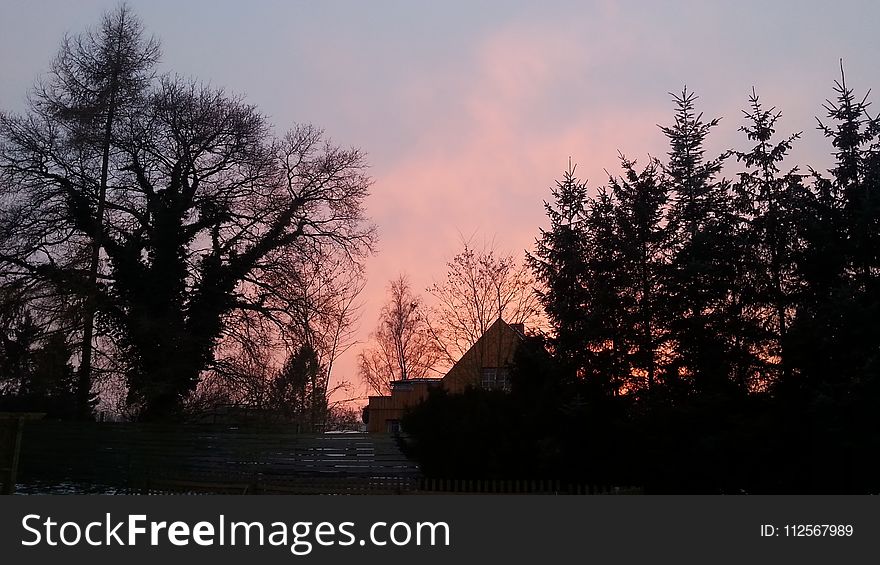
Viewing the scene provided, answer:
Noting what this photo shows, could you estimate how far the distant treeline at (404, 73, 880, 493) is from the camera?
54.0ft

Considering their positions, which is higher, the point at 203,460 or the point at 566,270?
the point at 566,270

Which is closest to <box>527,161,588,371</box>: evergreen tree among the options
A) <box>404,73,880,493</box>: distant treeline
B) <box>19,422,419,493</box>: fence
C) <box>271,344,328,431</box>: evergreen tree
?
<box>404,73,880,493</box>: distant treeline

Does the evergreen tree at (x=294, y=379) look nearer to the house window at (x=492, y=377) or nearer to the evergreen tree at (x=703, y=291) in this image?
the house window at (x=492, y=377)

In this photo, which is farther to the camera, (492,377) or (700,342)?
(492,377)

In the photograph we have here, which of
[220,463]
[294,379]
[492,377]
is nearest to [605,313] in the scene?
[220,463]

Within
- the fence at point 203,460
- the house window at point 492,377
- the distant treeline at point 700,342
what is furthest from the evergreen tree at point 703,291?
the house window at point 492,377

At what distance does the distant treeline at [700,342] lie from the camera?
16453 millimetres

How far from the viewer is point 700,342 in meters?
18.4

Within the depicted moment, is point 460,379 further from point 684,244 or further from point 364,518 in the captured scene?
point 364,518

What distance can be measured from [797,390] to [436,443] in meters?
7.65

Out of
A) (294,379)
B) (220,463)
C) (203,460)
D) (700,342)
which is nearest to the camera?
(700,342)

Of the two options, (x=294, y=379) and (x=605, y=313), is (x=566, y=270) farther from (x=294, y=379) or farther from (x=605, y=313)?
(x=294, y=379)

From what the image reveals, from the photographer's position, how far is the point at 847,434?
1573 centimetres

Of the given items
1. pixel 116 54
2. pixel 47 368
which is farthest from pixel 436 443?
pixel 116 54
